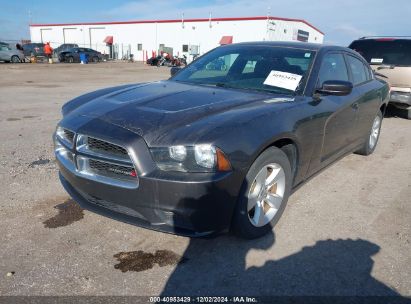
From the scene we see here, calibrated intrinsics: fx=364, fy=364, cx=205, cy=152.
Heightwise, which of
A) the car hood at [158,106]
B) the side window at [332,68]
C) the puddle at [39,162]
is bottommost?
the puddle at [39,162]

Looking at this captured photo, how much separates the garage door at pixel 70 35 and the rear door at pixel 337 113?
56509mm

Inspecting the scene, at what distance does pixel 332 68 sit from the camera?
13.5 ft

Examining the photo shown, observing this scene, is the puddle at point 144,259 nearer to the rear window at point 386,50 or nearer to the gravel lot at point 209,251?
the gravel lot at point 209,251

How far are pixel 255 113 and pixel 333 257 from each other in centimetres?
133

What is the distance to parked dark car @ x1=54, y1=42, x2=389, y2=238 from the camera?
249 cm

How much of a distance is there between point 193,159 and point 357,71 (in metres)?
3.34

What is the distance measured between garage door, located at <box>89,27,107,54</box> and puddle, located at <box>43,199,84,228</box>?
165ft

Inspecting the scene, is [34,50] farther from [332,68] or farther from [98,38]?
[332,68]

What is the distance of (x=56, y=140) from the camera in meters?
3.21

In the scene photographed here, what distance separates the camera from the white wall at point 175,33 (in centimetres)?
3925

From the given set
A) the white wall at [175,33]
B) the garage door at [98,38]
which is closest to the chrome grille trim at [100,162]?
the white wall at [175,33]

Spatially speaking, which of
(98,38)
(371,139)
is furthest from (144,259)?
(98,38)

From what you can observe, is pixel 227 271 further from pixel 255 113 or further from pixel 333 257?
pixel 255 113

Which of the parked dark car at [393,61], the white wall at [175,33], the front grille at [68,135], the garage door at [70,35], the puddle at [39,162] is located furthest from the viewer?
the garage door at [70,35]
